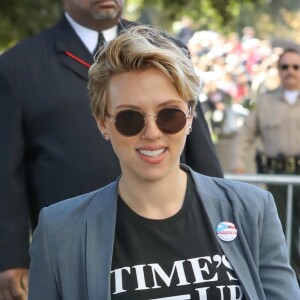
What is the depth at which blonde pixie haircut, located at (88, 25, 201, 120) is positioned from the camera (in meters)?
2.61

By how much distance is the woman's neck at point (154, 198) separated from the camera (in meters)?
2.67

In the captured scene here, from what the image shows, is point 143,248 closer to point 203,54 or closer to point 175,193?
point 175,193

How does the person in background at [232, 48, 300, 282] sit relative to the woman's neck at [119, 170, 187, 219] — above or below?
below

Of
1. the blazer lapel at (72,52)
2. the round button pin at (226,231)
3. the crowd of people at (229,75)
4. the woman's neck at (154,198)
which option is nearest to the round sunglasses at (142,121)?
the woman's neck at (154,198)

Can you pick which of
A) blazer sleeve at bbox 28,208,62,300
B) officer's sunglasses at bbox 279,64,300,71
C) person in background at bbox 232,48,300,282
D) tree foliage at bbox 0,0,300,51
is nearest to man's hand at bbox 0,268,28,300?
blazer sleeve at bbox 28,208,62,300

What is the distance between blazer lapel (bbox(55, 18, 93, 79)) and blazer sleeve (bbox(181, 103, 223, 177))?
1.57ft

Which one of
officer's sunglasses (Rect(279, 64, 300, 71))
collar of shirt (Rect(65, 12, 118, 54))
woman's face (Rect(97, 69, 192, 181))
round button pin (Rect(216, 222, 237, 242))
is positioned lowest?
round button pin (Rect(216, 222, 237, 242))

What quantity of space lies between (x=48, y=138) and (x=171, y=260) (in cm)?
154

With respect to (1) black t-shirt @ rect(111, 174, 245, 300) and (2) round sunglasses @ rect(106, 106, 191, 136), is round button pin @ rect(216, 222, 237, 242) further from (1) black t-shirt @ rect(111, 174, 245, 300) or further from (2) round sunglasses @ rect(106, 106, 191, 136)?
(2) round sunglasses @ rect(106, 106, 191, 136)

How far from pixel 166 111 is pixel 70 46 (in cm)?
165

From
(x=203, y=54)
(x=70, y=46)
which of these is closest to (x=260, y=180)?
(x=70, y=46)

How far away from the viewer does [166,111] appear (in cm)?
262

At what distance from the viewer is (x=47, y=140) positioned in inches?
159

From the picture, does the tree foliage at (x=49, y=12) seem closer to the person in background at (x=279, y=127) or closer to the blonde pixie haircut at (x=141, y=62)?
the person in background at (x=279, y=127)
